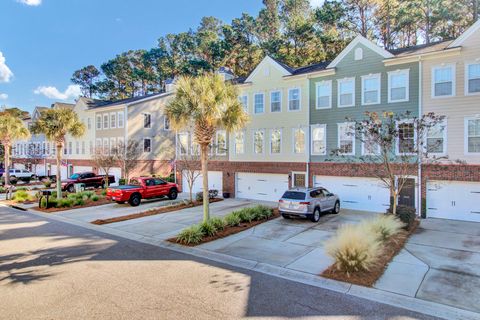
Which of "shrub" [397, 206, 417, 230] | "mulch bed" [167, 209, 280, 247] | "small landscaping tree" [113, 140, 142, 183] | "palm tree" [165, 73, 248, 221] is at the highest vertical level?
"palm tree" [165, 73, 248, 221]

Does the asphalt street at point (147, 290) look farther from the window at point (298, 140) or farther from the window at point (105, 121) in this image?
the window at point (105, 121)

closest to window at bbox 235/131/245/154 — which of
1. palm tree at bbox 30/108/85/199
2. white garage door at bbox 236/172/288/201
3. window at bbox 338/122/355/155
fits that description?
white garage door at bbox 236/172/288/201

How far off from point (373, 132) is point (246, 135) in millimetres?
11539

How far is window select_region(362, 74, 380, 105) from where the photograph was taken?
17.8 m

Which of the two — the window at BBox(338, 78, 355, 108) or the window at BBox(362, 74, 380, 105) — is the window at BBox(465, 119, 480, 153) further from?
the window at BBox(338, 78, 355, 108)

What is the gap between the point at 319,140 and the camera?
19719 mm

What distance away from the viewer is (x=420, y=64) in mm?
16391

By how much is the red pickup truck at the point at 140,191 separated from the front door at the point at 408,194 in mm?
14977

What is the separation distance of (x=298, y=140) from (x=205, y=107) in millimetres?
9851

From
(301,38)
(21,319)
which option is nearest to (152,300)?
(21,319)

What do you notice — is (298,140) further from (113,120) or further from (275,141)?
(113,120)

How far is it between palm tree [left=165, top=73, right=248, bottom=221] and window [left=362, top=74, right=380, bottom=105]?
912 cm

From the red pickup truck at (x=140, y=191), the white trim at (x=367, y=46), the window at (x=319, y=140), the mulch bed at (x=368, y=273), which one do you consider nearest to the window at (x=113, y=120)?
the red pickup truck at (x=140, y=191)

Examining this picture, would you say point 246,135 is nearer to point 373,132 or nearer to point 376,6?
point 373,132
